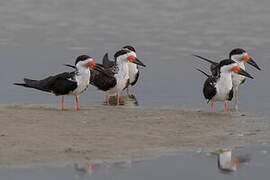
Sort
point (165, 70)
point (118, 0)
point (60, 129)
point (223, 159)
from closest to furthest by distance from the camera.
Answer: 1. point (223, 159)
2. point (60, 129)
3. point (165, 70)
4. point (118, 0)

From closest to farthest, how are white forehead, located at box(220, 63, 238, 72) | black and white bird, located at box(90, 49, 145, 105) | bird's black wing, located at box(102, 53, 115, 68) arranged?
white forehead, located at box(220, 63, 238, 72)
black and white bird, located at box(90, 49, 145, 105)
bird's black wing, located at box(102, 53, 115, 68)

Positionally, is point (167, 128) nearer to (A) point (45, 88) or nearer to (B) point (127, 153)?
(B) point (127, 153)

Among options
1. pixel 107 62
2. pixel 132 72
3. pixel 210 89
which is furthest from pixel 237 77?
pixel 107 62

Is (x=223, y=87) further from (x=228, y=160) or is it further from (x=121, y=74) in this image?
(x=228, y=160)

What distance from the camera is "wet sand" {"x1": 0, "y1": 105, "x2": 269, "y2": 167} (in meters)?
7.69

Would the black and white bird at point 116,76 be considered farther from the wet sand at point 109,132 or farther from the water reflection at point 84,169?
the water reflection at point 84,169

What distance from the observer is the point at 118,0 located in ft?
72.9

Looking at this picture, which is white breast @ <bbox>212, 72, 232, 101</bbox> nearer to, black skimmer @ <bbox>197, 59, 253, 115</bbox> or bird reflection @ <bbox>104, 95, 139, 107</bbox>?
black skimmer @ <bbox>197, 59, 253, 115</bbox>

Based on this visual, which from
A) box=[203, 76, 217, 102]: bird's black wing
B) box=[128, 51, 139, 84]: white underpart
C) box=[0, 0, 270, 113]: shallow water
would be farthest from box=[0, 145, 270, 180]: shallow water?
box=[128, 51, 139, 84]: white underpart

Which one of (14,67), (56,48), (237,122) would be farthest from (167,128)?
(56,48)

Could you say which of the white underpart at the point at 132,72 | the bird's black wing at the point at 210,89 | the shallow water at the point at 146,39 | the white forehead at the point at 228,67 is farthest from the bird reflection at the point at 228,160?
the white underpart at the point at 132,72

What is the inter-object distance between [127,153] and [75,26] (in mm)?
10760

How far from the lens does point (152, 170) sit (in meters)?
7.16

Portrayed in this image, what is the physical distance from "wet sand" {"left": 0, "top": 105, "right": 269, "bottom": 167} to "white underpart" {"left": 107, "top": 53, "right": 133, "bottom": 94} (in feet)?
3.51
